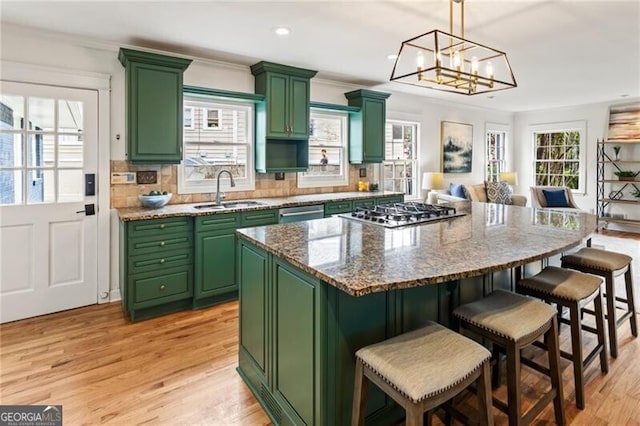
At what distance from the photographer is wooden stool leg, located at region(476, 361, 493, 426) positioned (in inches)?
58.2

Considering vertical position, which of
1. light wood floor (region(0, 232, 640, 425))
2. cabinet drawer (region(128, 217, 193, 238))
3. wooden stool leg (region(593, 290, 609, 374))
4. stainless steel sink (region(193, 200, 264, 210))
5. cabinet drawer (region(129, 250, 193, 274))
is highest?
stainless steel sink (region(193, 200, 264, 210))

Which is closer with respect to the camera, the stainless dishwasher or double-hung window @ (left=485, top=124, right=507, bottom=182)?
the stainless dishwasher

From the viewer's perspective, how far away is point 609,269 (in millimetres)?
2523

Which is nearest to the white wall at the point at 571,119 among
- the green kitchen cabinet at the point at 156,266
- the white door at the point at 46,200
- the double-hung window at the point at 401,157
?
the double-hung window at the point at 401,157

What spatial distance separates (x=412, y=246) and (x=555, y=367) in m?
0.92

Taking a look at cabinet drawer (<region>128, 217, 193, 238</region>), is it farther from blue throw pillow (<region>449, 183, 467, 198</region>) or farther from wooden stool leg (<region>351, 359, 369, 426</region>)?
blue throw pillow (<region>449, 183, 467, 198</region>)

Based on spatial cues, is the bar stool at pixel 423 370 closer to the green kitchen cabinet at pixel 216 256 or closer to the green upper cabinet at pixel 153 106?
the green kitchen cabinet at pixel 216 256

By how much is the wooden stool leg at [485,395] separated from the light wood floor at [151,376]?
61 centimetres

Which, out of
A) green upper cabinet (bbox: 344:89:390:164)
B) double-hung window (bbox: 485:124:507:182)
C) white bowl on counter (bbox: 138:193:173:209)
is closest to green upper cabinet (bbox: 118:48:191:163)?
white bowl on counter (bbox: 138:193:173:209)

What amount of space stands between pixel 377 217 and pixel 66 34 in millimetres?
3151

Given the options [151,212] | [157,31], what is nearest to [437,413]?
[151,212]

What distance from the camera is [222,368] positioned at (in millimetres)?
2500

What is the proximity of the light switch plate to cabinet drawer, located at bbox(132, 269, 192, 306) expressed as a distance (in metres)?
1.04

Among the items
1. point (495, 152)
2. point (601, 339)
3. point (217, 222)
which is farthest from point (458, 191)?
point (217, 222)
